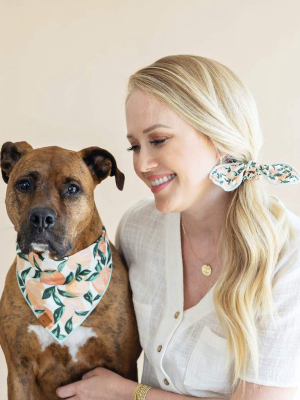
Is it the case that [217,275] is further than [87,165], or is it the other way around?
[87,165]

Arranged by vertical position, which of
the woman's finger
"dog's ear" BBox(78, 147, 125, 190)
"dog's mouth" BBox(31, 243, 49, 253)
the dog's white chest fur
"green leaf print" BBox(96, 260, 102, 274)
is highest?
"dog's ear" BBox(78, 147, 125, 190)

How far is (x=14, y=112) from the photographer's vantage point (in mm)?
2822

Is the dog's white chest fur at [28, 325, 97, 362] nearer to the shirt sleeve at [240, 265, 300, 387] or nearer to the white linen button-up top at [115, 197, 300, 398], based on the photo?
the white linen button-up top at [115, 197, 300, 398]

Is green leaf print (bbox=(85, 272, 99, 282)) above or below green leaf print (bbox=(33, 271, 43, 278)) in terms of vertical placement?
below

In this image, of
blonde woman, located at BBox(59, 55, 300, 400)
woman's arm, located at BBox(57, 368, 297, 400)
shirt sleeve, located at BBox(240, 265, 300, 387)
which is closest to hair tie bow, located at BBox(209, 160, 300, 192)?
blonde woman, located at BBox(59, 55, 300, 400)

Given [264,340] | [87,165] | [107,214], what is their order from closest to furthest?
1. [264,340]
2. [87,165]
3. [107,214]

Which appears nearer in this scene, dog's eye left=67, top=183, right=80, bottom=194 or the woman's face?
the woman's face

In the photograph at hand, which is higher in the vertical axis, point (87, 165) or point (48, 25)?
point (48, 25)

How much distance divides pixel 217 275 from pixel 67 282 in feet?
1.64

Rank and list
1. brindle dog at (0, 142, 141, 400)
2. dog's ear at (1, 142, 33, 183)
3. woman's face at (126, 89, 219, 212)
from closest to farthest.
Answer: woman's face at (126, 89, 219, 212)
brindle dog at (0, 142, 141, 400)
dog's ear at (1, 142, 33, 183)

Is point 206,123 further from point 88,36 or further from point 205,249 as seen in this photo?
point 88,36

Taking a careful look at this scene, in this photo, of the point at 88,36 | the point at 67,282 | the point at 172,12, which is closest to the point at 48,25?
the point at 88,36

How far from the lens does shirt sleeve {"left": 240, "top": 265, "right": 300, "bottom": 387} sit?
5.03 feet

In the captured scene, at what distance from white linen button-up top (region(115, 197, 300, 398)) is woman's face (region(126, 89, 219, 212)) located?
0.78 ft
